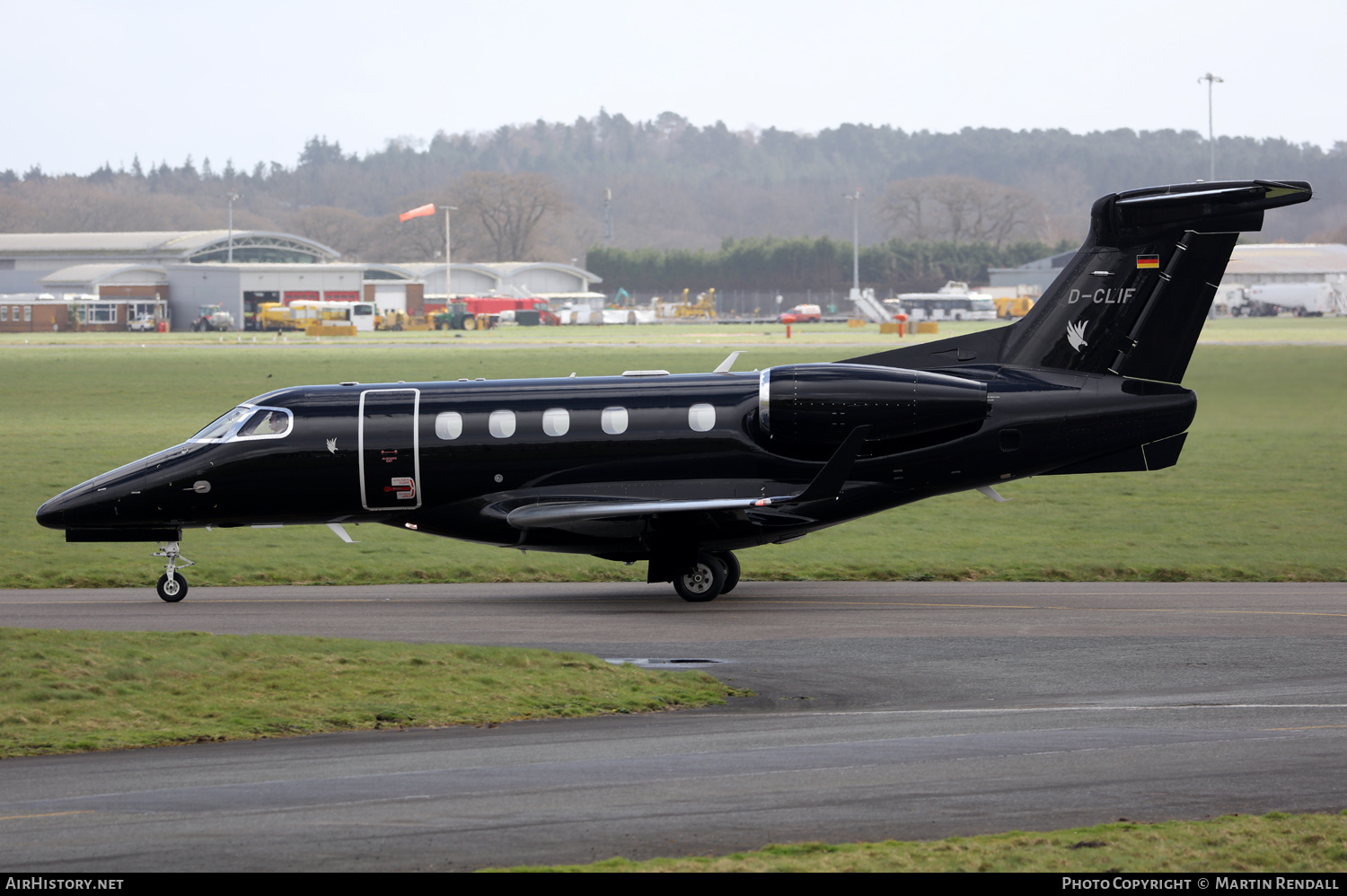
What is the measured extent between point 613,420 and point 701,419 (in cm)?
138

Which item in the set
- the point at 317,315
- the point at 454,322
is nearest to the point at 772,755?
the point at 317,315

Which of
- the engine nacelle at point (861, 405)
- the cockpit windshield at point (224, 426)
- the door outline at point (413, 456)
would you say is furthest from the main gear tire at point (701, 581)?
the cockpit windshield at point (224, 426)

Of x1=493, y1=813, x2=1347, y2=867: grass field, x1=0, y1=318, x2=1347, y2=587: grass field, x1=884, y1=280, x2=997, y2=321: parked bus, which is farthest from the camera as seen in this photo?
x1=884, y1=280, x2=997, y2=321: parked bus

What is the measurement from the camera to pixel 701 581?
2227 cm

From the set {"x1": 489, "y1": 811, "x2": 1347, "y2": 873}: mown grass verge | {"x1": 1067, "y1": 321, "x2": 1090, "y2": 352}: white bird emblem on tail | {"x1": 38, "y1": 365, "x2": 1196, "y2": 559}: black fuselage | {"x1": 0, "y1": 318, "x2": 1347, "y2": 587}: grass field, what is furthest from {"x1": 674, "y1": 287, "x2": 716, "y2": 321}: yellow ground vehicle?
{"x1": 489, "y1": 811, "x2": 1347, "y2": 873}: mown grass verge

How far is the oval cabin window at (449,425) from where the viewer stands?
22.3m

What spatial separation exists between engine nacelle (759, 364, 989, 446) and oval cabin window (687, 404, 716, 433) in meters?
0.79

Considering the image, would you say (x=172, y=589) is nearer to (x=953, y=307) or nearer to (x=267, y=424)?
(x=267, y=424)

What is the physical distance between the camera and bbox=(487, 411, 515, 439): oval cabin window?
2225cm

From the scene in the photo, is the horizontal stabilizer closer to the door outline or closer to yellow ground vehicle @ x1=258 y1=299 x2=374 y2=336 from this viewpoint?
the door outline

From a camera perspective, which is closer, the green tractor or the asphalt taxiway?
the asphalt taxiway

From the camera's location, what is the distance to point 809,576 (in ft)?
82.8

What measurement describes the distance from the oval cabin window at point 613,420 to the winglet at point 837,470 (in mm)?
3014

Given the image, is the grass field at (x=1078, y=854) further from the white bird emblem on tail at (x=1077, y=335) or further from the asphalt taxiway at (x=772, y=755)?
the white bird emblem on tail at (x=1077, y=335)
